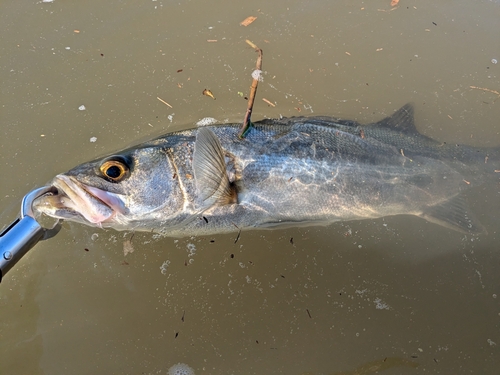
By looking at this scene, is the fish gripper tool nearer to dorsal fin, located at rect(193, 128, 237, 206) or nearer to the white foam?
dorsal fin, located at rect(193, 128, 237, 206)

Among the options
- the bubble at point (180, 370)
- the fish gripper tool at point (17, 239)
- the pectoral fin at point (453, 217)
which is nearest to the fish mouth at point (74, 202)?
the fish gripper tool at point (17, 239)

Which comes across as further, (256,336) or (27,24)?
(27,24)

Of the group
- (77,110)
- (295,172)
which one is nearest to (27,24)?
(77,110)

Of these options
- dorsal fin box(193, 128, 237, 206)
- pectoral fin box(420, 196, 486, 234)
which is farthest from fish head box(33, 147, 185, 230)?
pectoral fin box(420, 196, 486, 234)

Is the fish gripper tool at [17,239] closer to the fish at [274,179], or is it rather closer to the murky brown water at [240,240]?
the fish at [274,179]

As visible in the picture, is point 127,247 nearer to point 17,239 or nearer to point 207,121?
point 17,239

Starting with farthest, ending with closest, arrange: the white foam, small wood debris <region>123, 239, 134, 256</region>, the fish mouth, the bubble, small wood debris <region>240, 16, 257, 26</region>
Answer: small wood debris <region>240, 16, 257, 26</region> → the white foam → small wood debris <region>123, 239, 134, 256</region> → the bubble → the fish mouth

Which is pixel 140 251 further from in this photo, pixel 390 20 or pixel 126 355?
pixel 390 20
